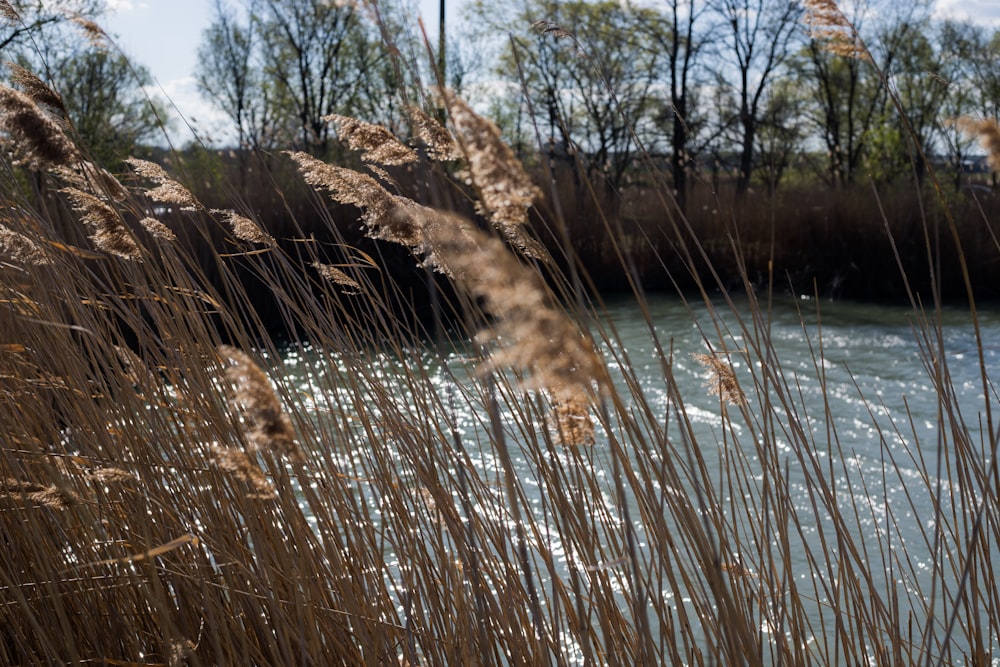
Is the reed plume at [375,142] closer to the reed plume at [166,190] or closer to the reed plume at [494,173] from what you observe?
the reed plume at [166,190]

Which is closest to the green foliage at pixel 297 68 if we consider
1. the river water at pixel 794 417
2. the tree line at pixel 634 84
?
the tree line at pixel 634 84

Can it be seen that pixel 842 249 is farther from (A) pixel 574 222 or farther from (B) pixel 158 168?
(B) pixel 158 168

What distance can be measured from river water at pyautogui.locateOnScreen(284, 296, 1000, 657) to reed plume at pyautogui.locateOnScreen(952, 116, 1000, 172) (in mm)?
363

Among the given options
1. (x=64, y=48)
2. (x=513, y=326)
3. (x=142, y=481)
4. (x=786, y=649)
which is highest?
(x=64, y=48)

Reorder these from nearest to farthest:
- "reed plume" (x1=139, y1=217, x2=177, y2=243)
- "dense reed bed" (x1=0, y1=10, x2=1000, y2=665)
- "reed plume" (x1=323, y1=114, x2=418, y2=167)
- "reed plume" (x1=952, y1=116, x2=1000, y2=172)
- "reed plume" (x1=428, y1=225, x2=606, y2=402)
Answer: "reed plume" (x1=428, y1=225, x2=606, y2=402), "reed plume" (x1=952, y1=116, x2=1000, y2=172), "dense reed bed" (x1=0, y1=10, x2=1000, y2=665), "reed plume" (x1=323, y1=114, x2=418, y2=167), "reed plume" (x1=139, y1=217, x2=177, y2=243)

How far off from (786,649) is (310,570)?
2.66ft

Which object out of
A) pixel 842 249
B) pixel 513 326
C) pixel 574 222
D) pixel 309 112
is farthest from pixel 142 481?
pixel 309 112

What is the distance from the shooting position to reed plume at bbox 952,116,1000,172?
1075mm

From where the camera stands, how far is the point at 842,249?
1206 centimetres

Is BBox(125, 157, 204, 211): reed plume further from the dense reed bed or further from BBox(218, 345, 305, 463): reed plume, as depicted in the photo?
BBox(218, 345, 305, 463): reed plume

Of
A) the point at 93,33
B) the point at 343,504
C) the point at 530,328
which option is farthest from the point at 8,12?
the point at 530,328

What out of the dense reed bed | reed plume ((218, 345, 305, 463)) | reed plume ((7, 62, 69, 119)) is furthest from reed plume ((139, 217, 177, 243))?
reed plume ((218, 345, 305, 463))

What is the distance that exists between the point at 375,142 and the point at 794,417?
89 cm

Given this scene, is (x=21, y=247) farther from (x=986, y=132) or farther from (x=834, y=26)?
(x=986, y=132)
